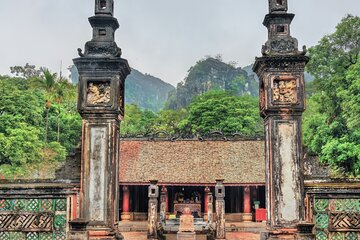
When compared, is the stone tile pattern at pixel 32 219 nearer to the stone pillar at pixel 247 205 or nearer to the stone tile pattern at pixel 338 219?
the stone tile pattern at pixel 338 219

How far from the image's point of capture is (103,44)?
883 centimetres

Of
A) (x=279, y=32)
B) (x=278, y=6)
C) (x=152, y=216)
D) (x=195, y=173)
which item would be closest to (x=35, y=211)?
(x=279, y=32)

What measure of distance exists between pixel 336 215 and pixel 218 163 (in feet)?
51.7

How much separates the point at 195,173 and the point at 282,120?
14713 mm

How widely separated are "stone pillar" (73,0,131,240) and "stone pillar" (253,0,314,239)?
10.2ft

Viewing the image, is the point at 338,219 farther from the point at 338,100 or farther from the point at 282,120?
the point at 338,100

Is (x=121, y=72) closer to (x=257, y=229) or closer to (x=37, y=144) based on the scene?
(x=257, y=229)

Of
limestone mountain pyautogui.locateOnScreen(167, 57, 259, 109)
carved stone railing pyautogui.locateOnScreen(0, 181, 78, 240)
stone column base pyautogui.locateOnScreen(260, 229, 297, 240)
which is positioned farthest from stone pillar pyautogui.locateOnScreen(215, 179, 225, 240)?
limestone mountain pyautogui.locateOnScreen(167, 57, 259, 109)

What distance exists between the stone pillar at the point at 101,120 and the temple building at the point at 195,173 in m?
13.5

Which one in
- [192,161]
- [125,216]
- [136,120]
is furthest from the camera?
[136,120]

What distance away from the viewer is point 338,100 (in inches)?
818

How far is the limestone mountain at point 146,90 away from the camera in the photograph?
116700 millimetres

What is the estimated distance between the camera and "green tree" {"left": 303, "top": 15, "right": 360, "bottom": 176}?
17531mm

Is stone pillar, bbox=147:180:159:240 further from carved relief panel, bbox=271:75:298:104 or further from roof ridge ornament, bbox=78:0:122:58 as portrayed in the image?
carved relief panel, bbox=271:75:298:104
